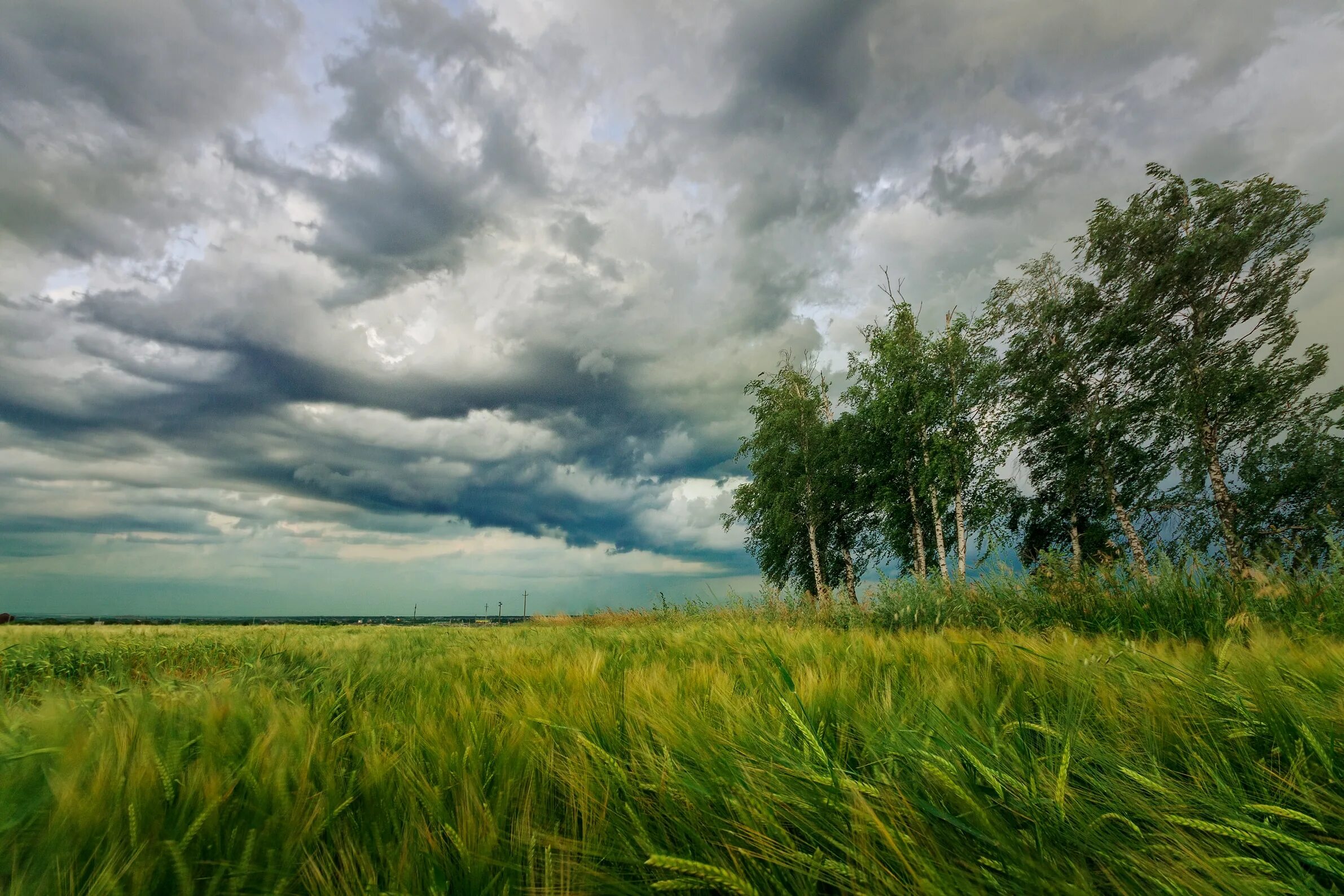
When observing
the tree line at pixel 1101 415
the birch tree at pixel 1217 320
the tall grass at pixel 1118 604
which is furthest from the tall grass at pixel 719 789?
the birch tree at pixel 1217 320

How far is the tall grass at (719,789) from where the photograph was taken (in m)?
0.82

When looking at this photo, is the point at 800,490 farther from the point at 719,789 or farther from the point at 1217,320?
the point at 719,789

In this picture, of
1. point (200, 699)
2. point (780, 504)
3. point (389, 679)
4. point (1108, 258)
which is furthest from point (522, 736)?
point (1108, 258)

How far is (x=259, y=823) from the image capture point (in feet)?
3.36

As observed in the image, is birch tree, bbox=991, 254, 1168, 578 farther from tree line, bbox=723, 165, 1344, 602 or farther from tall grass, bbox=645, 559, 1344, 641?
tall grass, bbox=645, 559, 1344, 641

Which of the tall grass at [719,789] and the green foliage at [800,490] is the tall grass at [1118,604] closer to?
the tall grass at [719,789]

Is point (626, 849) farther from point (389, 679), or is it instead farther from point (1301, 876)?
point (389, 679)

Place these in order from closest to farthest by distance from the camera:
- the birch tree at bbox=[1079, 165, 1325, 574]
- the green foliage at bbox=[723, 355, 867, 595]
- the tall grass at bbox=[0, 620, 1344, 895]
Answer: the tall grass at bbox=[0, 620, 1344, 895] < the birch tree at bbox=[1079, 165, 1325, 574] < the green foliage at bbox=[723, 355, 867, 595]

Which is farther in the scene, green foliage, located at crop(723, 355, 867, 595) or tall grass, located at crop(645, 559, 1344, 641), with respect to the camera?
green foliage, located at crop(723, 355, 867, 595)

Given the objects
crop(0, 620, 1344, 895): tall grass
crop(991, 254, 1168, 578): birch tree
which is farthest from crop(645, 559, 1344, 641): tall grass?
crop(991, 254, 1168, 578): birch tree

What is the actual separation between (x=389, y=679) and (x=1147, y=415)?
77.9ft

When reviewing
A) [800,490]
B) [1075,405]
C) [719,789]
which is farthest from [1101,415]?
[719,789]

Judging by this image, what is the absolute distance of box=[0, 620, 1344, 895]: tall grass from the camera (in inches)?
32.1

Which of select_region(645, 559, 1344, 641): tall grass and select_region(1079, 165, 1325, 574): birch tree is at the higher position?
select_region(1079, 165, 1325, 574): birch tree
